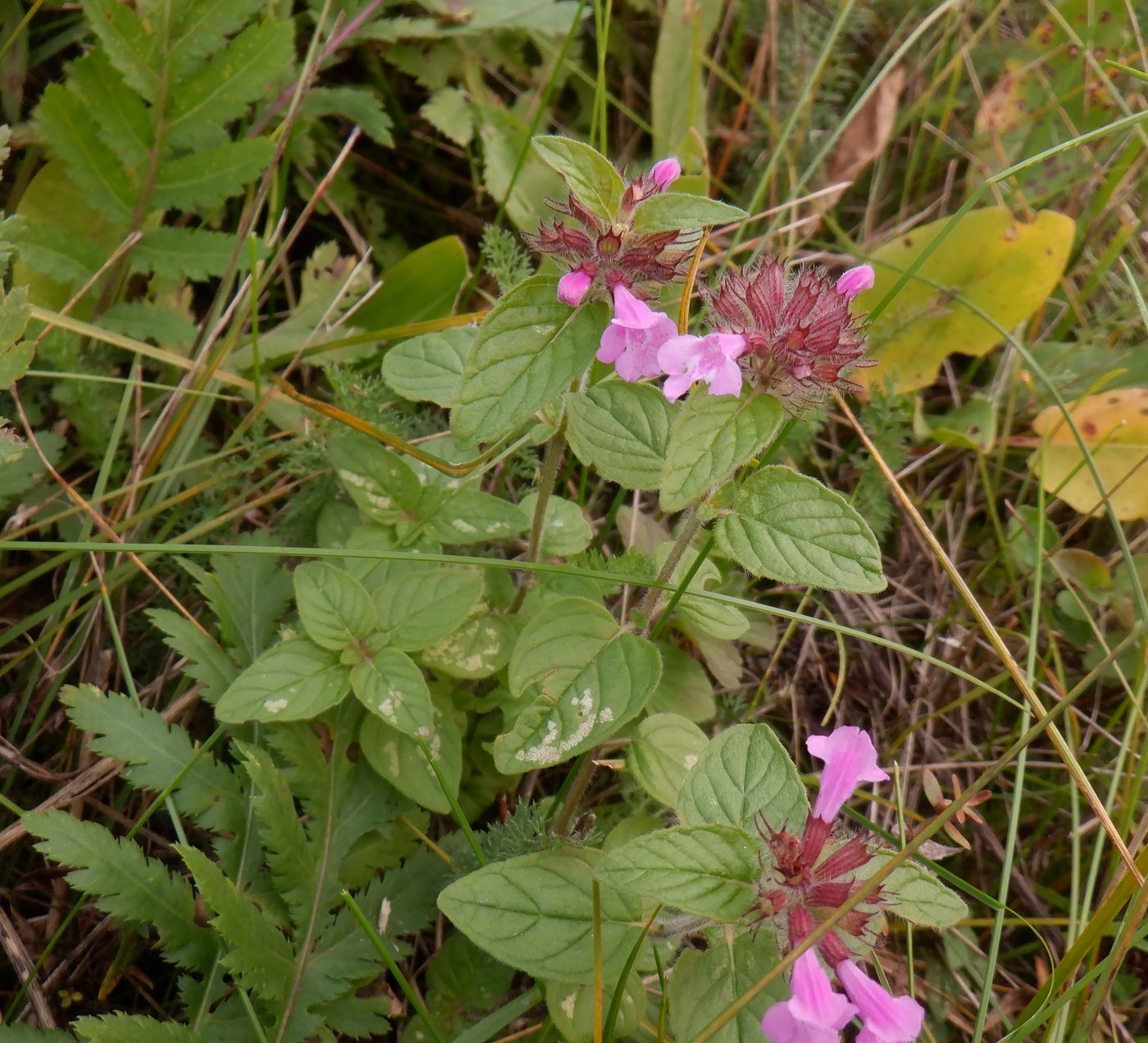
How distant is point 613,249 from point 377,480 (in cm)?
74

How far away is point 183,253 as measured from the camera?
2.29 metres

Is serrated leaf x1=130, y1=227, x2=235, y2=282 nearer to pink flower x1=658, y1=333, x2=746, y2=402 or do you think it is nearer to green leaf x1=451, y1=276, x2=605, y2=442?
green leaf x1=451, y1=276, x2=605, y2=442

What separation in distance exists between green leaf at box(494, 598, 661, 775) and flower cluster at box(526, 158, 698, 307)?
54 cm

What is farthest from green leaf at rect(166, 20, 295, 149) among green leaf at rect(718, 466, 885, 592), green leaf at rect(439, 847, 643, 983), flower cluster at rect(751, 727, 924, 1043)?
flower cluster at rect(751, 727, 924, 1043)

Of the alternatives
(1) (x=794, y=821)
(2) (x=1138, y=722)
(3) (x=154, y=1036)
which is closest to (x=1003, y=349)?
(2) (x=1138, y=722)

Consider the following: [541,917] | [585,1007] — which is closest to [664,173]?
[541,917]

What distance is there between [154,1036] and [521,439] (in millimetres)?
1250

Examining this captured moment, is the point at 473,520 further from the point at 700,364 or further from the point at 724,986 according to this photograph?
the point at 724,986

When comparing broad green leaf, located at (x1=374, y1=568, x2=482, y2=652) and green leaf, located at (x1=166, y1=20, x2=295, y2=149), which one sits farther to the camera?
green leaf, located at (x1=166, y1=20, x2=295, y2=149)

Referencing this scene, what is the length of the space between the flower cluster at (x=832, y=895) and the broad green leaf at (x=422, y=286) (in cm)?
153

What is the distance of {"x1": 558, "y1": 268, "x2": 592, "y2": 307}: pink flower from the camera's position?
56.0 inches

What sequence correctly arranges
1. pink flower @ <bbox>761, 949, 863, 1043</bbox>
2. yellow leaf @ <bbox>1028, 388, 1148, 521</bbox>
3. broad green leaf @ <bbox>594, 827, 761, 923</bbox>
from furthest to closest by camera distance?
yellow leaf @ <bbox>1028, 388, 1148, 521</bbox>
broad green leaf @ <bbox>594, 827, 761, 923</bbox>
pink flower @ <bbox>761, 949, 863, 1043</bbox>

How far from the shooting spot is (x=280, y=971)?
1.71m

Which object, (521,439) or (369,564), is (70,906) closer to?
(369,564)
